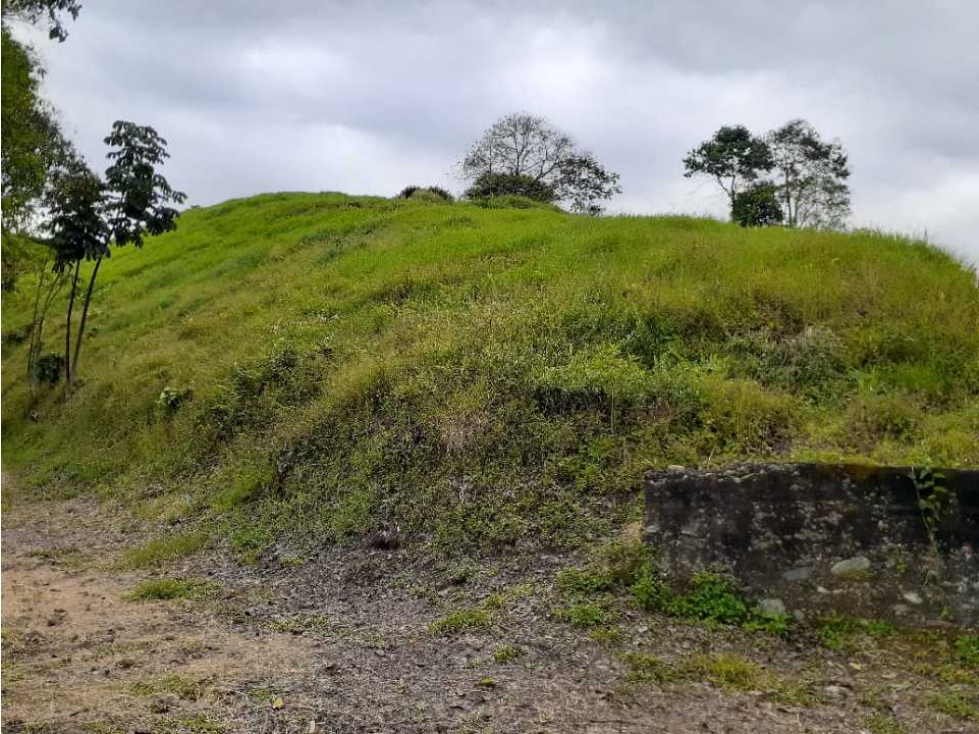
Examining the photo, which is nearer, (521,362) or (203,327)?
(521,362)

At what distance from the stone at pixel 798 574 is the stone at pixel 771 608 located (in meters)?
0.17

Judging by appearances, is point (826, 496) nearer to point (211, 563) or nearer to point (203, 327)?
point (211, 563)

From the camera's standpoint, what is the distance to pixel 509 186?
3312 cm

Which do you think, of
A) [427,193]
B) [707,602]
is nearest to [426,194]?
[427,193]

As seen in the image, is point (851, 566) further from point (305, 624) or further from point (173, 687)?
point (173, 687)

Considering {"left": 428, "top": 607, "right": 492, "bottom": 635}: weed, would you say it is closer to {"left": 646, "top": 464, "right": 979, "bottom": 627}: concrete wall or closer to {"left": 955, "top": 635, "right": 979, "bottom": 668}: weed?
{"left": 646, "top": 464, "right": 979, "bottom": 627}: concrete wall

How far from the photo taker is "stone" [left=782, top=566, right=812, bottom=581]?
5230 millimetres

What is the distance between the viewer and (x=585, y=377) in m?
7.92

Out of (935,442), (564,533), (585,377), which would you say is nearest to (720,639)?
(564,533)

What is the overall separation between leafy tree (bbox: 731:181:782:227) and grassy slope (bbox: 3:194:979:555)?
15.1m

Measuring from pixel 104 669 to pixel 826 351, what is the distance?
7.18 m

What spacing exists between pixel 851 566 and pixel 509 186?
2945 cm

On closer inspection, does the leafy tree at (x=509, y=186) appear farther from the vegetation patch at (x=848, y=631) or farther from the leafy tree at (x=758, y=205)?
the vegetation patch at (x=848, y=631)

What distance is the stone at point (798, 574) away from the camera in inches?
206
